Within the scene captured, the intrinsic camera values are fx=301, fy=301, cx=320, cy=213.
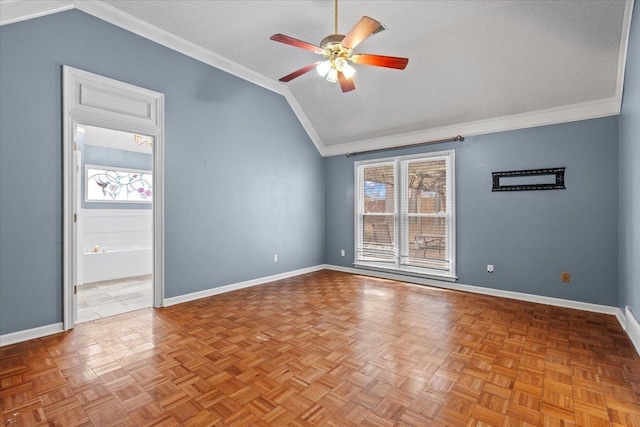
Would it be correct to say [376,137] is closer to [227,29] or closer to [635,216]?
[227,29]

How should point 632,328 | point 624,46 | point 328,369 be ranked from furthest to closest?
point 624,46 → point 632,328 → point 328,369

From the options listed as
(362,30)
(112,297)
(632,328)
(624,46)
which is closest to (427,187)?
(624,46)

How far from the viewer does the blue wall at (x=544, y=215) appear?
→ 3457 millimetres

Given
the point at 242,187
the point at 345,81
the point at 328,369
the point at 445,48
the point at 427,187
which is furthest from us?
the point at 427,187

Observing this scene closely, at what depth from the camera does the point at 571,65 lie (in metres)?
3.24

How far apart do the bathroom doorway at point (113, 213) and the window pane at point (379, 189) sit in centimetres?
363

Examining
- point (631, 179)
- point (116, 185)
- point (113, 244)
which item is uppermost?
point (116, 185)

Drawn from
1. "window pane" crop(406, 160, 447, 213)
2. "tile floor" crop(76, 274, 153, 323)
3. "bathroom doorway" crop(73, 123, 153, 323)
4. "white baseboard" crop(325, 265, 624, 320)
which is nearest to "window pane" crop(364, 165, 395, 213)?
"window pane" crop(406, 160, 447, 213)

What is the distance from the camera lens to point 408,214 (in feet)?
16.5

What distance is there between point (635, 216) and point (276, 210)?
421 centimetres

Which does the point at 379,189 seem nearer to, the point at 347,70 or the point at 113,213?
the point at 347,70

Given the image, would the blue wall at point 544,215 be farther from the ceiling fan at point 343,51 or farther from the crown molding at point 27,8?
the crown molding at point 27,8

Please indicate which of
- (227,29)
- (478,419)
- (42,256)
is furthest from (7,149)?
(478,419)

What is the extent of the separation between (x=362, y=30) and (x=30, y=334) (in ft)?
12.5
